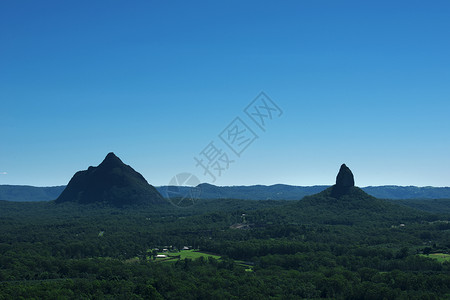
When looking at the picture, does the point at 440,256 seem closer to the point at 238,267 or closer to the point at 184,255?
the point at 238,267

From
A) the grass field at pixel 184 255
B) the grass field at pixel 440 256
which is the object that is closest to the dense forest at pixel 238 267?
the grass field at pixel 440 256

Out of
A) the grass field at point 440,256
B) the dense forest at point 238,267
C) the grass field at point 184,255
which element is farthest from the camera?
the grass field at point 184,255

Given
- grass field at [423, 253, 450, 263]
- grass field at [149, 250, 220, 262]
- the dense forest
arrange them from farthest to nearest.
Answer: grass field at [149, 250, 220, 262], grass field at [423, 253, 450, 263], the dense forest

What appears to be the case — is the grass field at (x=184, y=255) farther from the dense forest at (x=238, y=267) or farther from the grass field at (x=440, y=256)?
the grass field at (x=440, y=256)

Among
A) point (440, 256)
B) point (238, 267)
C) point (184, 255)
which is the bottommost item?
point (184, 255)

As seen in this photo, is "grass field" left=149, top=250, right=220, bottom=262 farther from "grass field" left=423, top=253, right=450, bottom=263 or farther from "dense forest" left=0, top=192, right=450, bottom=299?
"grass field" left=423, top=253, right=450, bottom=263

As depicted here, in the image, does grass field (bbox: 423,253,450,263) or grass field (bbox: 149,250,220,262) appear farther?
grass field (bbox: 149,250,220,262)

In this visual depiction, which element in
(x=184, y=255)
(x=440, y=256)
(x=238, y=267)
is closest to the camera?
(x=238, y=267)

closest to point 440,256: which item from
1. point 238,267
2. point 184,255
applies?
point 238,267

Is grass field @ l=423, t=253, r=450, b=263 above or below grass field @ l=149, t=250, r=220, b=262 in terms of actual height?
above

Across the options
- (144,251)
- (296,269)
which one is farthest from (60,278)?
(296,269)

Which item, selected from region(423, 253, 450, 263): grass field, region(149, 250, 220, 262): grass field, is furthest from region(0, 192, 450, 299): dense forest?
region(149, 250, 220, 262): grass field

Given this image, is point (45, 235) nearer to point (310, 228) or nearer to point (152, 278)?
point (152, 278)
